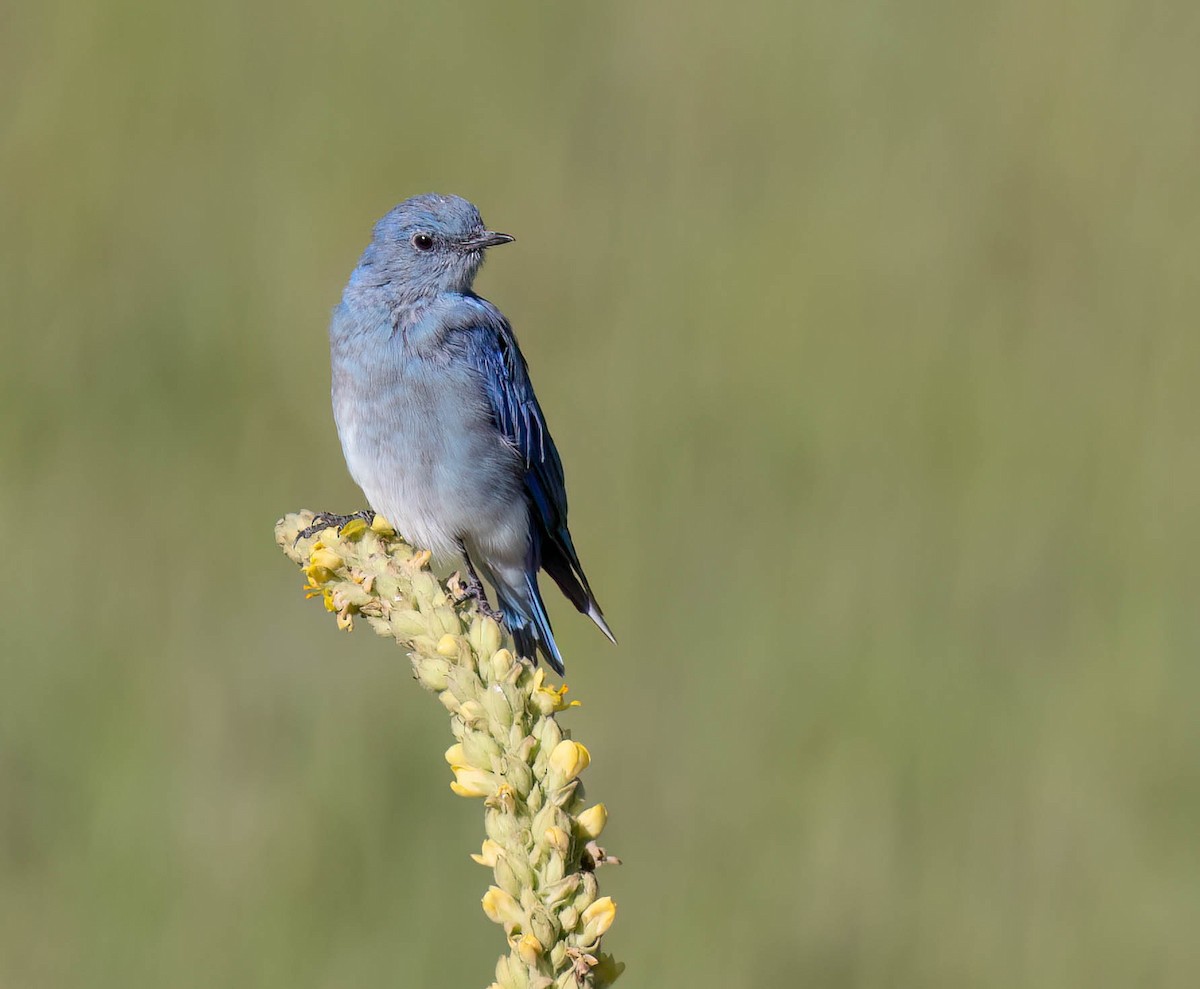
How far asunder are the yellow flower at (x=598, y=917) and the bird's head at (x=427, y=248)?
2.95 metres

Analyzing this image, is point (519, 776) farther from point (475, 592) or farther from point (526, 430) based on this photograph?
point (526, 430)

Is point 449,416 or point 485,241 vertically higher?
point 485,241

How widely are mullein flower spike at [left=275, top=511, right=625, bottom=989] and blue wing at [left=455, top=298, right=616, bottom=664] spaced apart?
2.17m

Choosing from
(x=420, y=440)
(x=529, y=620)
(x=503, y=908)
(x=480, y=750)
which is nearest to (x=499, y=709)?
(x=480, y=750)

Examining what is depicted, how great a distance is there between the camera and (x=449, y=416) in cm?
440

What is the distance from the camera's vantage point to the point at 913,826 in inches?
219

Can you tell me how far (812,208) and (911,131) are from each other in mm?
547

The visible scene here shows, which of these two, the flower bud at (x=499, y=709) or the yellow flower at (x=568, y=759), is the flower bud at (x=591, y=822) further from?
the flower bud at (x=499, y=709)

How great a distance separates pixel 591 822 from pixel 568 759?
8 centimetres

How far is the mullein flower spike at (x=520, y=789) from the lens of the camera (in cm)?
174

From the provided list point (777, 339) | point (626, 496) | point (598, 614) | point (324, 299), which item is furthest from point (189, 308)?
point (598, 614)

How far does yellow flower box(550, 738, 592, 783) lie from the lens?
185 centimetres

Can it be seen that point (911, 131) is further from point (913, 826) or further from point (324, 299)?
point (913, 826)

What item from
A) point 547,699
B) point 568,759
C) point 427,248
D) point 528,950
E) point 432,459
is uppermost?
point 427,248
